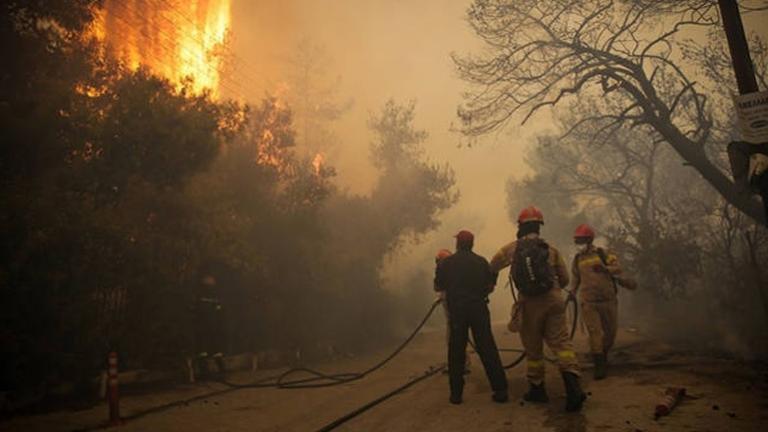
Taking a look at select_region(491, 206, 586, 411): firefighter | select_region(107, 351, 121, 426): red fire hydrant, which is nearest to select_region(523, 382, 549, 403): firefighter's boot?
select_region(491, 206, 586, 411): firefighter

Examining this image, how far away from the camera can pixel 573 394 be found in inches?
208

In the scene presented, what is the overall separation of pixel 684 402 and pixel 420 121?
4124 inches

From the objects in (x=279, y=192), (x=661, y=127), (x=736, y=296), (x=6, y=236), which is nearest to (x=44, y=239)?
(x=6, y=236)

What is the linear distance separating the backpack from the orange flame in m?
26.2

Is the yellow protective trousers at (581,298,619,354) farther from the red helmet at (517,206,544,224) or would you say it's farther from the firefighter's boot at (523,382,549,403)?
the red helmet at (517,206,544,224)

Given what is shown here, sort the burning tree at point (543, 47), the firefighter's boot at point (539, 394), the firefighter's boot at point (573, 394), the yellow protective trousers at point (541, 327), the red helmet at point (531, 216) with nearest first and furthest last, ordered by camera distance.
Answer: the firefighter's boot at point (573, 394) → the yellow protective trousers at point (541, 327) → the firefighter's boot at point (539, 394) → the red helmet at point (531, 216) → the burning tree at point (543, 47)

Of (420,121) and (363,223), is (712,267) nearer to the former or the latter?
(363,223)

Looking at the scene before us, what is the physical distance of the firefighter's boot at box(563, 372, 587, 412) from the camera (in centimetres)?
525

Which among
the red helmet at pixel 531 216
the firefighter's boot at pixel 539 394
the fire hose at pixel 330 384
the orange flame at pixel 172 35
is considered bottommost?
the fire hose at pixel 330 384

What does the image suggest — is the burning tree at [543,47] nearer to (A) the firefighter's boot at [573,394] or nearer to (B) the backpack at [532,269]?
(B) the backpack at [532,269]

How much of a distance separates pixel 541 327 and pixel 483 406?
3.93 feet

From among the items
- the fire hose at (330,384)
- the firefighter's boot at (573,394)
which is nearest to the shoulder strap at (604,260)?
the fire hose at (330,384)

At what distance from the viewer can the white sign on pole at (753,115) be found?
5.46 meters

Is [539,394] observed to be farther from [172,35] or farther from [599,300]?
[172,35]
